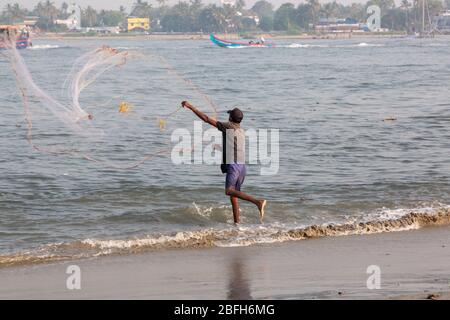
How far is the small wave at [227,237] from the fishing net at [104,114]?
163 centimetres

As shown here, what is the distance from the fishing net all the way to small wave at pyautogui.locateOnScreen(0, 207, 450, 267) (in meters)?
1.63

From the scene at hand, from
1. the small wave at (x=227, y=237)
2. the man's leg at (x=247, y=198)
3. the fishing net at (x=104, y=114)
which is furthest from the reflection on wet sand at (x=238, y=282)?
the fishing net at (x=104, y=114)

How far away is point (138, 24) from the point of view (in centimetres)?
17588

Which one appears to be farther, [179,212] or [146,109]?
[146,109]

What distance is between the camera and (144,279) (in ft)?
29.8

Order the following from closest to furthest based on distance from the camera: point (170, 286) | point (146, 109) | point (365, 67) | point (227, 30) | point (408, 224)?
point (170, 286) < point (408, 224) < point (146, 109) < point (365, 67) < point (227, 30)

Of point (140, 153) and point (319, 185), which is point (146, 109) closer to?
point (140, 153)

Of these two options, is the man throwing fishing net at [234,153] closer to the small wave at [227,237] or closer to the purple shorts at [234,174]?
the purple shorts at [234,174]

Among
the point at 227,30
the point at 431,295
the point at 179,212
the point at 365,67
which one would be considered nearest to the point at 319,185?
the point at 179,212

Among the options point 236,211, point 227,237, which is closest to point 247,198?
point 227,237

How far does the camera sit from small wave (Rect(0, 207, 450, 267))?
10.7 meters

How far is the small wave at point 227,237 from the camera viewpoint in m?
10.7

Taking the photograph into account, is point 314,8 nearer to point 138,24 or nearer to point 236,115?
point 138,24
